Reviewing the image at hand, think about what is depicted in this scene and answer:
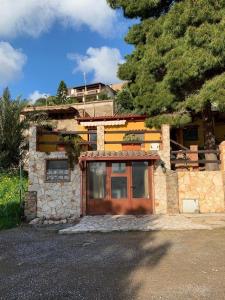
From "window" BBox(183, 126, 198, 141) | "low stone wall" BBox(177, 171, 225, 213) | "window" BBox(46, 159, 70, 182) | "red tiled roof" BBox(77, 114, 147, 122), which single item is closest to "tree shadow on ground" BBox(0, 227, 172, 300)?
"window" BBox(46, 159, 70, 182)

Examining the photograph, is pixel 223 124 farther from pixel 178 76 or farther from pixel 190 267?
pixel 190 267

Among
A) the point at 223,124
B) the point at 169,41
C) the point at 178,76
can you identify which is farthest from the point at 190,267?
the point at 223,124

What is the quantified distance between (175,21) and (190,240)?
1201 cm

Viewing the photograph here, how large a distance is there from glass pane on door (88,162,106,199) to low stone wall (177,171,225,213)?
3.82m

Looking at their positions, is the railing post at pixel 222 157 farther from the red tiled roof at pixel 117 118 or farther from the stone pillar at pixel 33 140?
the stone pillar at pixel 33 140

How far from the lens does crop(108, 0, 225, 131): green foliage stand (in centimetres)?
1667

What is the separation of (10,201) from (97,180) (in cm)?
478

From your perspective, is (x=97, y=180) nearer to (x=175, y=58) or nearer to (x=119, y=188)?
(x=119, y=188)

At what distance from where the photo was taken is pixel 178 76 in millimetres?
17266

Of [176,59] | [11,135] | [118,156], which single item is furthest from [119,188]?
[11,135]

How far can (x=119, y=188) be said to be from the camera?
16.7 meters

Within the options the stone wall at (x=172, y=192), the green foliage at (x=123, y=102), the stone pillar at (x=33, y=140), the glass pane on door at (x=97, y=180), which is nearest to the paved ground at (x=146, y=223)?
the stone wall at (x=172, y=192)

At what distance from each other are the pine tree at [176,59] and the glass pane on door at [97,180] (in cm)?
544

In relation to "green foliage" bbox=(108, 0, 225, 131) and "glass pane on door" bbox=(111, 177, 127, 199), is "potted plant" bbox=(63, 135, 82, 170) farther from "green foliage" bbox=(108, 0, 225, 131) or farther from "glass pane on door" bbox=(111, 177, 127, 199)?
"green foliage" bbox=(108, 0, 225, 131)
